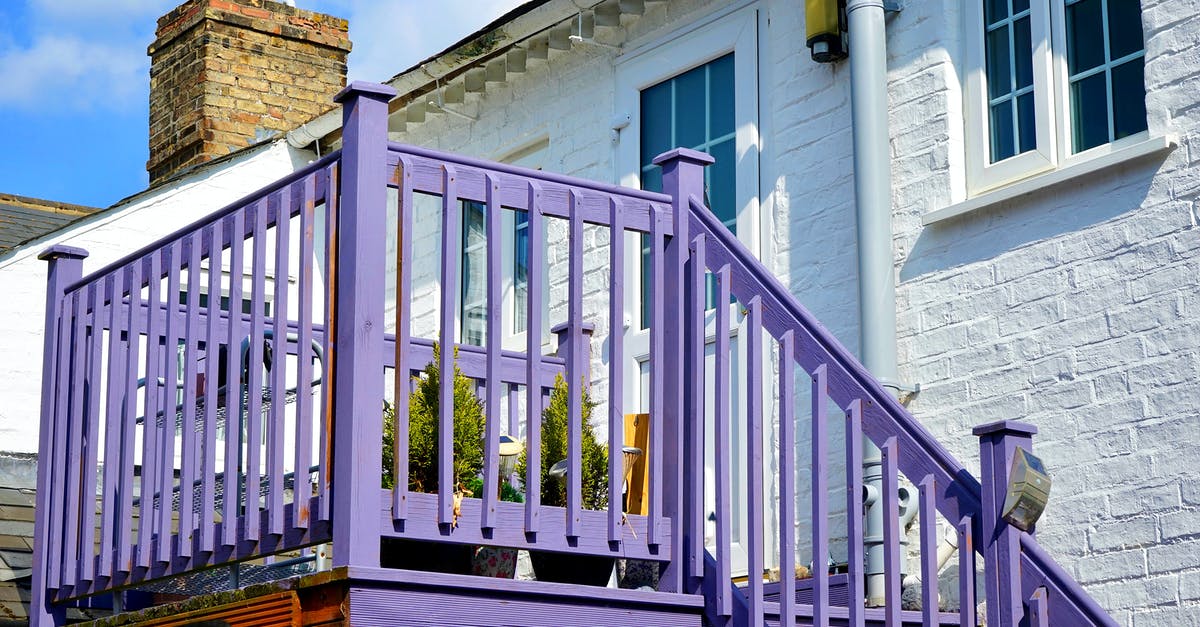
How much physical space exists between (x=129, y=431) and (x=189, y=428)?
0.32 m

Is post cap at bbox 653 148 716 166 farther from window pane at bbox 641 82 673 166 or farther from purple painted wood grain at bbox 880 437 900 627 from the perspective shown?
window pane at bbox 641 82 673 166

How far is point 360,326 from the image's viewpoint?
170 inches

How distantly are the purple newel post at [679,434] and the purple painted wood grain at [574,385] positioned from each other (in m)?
0.12

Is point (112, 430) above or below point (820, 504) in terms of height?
above

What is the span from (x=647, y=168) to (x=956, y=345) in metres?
2.38

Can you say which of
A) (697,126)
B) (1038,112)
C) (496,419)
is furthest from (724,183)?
(496,419)

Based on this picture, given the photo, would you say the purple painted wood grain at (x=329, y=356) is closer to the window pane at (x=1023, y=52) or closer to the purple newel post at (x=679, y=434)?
the purple newel post at (x=679, y=434)

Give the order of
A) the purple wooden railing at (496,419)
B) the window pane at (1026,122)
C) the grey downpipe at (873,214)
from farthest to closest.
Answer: the window pane at (1026,122) → the grey downpipe at (873,214) → the purple wooden railing at (496,419)

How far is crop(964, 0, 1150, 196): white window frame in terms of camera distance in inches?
249

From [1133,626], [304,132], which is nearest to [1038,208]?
[1133,626]

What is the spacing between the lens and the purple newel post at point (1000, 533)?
418 centimetres

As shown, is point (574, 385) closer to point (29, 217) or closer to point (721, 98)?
point (721, 98)

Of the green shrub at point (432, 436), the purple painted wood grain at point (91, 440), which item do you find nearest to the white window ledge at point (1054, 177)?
the green shrub at point (432, 436)

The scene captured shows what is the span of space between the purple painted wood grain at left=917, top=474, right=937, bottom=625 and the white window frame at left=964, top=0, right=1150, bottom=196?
2.21 metres
